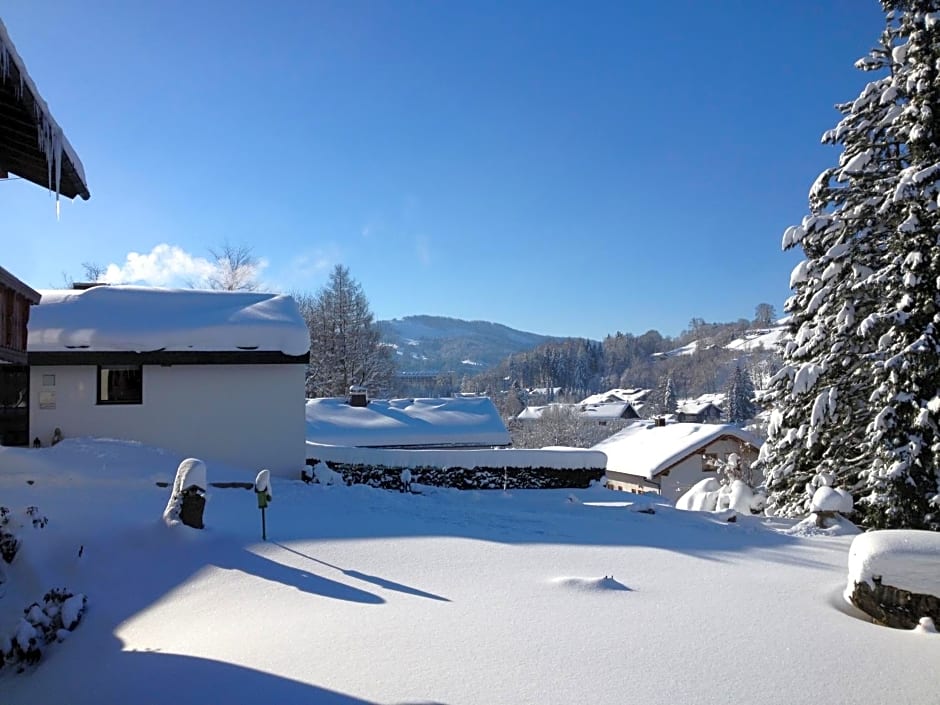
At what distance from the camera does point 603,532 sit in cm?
997

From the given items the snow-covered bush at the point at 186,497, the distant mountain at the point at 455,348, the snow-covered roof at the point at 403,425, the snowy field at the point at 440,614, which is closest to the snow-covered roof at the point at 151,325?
the snowy field at the point at 440,614

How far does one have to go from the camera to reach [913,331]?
1105 cm

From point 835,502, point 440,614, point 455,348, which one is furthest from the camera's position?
point 455,348

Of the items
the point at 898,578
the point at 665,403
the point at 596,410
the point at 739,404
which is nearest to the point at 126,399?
the point at 898,578

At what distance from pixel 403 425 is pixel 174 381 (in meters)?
9.30

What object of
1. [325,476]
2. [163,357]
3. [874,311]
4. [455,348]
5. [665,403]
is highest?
[455,348]

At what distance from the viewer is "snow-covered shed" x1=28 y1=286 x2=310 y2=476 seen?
568 inches

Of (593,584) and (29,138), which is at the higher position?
(29,138)

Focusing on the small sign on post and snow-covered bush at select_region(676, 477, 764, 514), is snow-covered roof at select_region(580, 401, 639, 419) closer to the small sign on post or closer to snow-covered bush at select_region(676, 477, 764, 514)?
snow-covered bush at select_region(676, 477, 764, 514)

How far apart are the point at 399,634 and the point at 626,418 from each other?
70.1m

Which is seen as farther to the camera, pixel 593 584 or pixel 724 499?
pixel 724 499

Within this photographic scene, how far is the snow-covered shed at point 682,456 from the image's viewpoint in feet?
94.7

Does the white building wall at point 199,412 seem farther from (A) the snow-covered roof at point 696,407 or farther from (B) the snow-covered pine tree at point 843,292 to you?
(A) the snow-covered roof at point 696,407

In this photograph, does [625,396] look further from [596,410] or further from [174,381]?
[174,381]
